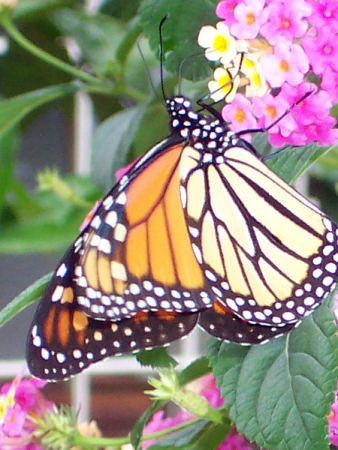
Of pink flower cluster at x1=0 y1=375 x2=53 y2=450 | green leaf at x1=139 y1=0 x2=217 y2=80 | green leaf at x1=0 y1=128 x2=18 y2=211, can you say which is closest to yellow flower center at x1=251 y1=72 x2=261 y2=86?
green leaf at x1=139 y1=0 x2=217 y2=80

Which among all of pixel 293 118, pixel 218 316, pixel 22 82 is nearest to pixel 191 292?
pixel 218 316

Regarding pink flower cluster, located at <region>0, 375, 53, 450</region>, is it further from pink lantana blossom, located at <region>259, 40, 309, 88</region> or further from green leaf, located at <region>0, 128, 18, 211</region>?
green leaf, located at <region>0, 128, 18, 211</region>

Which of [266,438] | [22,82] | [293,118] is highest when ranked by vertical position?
[22,82]

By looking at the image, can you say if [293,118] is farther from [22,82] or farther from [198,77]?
[22,82]

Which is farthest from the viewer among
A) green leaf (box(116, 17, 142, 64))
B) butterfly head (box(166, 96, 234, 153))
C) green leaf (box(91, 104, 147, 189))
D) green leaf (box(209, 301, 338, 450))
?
green leaf (box(91, 104, 147, 189))

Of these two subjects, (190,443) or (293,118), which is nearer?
(293,118)

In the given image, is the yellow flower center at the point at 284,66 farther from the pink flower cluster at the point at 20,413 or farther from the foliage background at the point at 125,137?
the pink flower cluster at the point at 20,413
